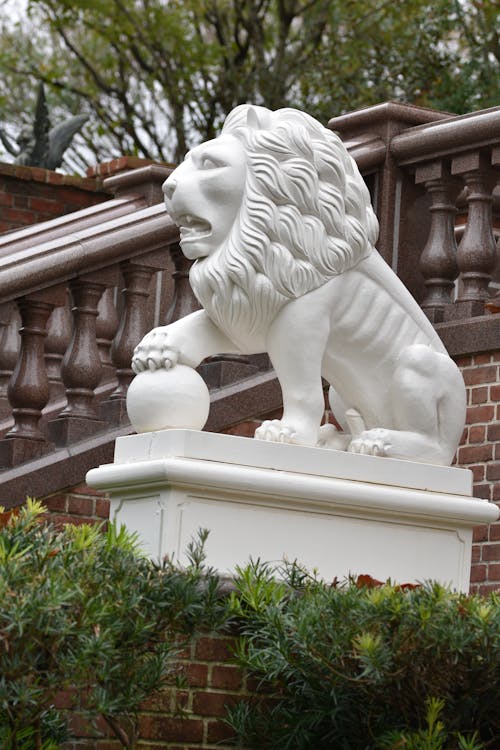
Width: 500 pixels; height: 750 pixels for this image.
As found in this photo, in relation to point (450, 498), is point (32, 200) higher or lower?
higher

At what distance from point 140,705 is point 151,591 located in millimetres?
606

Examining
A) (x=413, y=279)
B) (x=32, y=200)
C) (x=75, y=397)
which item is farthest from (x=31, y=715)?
(x=32, y=200)

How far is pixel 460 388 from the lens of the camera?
5496 mm

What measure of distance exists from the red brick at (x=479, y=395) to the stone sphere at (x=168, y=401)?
6.49 feet

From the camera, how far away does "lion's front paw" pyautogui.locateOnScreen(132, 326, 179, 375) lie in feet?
16.6

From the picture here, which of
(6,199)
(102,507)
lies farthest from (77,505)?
(6,199)

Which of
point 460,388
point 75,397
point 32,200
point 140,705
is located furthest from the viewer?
point 32,200

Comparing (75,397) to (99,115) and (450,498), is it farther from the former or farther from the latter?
(99,115)

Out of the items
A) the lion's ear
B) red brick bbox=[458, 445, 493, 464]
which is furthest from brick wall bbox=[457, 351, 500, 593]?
the lion's ear

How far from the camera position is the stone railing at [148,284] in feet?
21.7

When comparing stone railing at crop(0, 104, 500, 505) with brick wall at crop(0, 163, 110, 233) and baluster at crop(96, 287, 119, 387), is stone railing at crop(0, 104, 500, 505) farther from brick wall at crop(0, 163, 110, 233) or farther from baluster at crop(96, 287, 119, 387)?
brick wall at crop(0, 163, 110, 233)

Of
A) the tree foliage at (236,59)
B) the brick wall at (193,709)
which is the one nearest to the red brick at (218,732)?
the brick wall at (193,709)

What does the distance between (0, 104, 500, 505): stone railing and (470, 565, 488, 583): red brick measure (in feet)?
3.14

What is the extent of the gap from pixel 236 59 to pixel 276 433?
50.7ft
